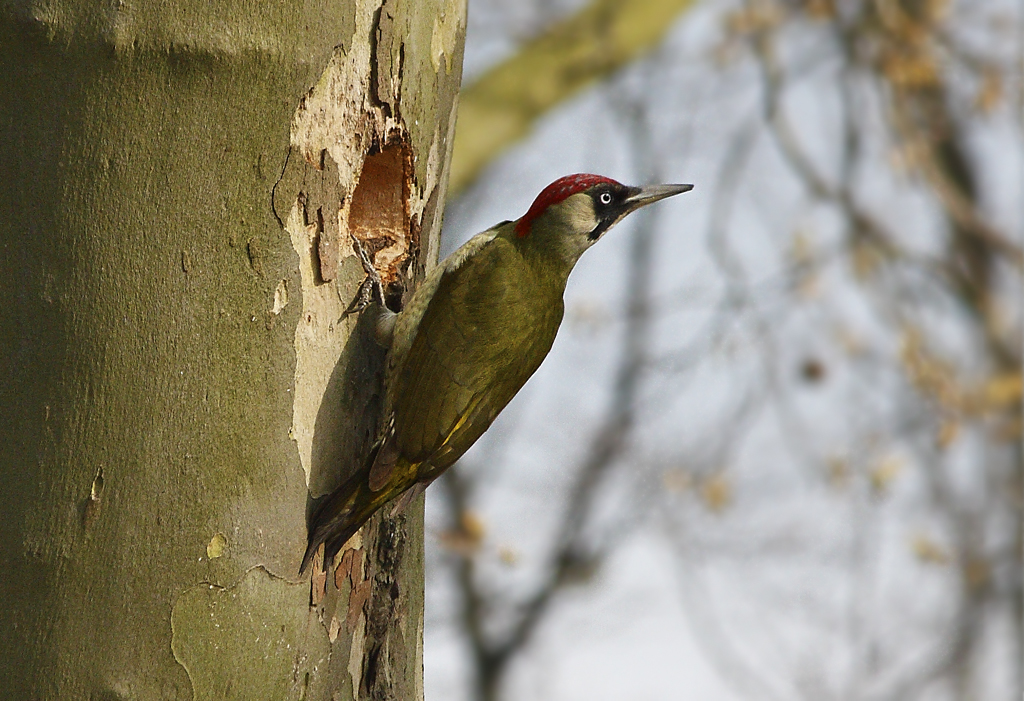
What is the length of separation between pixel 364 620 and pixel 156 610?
478 mm

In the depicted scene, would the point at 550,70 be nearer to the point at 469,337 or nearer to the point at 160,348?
the point at 469,337

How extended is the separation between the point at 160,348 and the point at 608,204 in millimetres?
1769

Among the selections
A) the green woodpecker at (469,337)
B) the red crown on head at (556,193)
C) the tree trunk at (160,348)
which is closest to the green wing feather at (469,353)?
the green woodpecker at (469,337)

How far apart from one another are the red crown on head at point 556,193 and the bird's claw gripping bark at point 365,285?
2.91ft

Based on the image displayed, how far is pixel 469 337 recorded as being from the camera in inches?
108

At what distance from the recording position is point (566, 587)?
9.69 m

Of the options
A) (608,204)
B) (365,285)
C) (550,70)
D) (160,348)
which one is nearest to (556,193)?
(608,204)

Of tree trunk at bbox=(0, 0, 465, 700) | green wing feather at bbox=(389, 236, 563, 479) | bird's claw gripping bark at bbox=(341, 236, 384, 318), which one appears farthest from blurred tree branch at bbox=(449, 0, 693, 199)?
tree trunk at bbox=(0, 0, 465, 700)

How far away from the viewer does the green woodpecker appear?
87.9 inches

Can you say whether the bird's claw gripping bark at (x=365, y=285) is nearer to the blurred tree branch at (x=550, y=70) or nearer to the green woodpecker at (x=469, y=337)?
the green woodpecker at (x=469, y=337)

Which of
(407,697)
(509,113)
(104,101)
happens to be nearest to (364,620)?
(407,697)

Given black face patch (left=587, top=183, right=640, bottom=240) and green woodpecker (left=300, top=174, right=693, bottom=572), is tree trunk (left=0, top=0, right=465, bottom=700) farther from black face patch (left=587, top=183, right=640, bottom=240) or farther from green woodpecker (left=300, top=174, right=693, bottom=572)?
black face patch (left=587, top=183, right=640, bottom=240)

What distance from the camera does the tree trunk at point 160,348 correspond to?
169cm

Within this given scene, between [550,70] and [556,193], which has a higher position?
[550,70]
